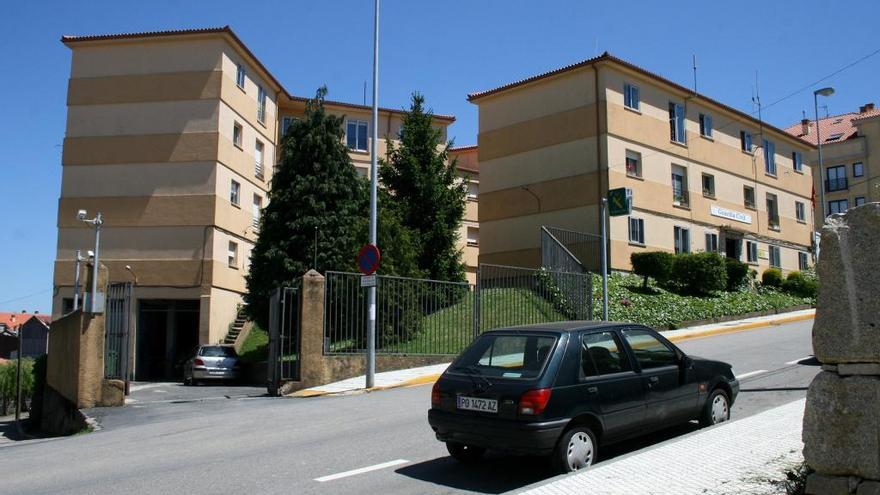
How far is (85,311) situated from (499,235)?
22484mm

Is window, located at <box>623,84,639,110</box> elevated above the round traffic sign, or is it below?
above

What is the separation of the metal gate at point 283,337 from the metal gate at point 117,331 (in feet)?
11.0

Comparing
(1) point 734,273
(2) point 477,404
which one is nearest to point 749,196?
(1) point 734,273

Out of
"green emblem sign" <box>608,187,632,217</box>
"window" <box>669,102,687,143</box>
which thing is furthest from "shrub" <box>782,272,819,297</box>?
"green emblem sign" <box>608,187,632,217</box>

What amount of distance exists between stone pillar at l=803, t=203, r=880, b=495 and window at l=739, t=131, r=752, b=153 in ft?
121

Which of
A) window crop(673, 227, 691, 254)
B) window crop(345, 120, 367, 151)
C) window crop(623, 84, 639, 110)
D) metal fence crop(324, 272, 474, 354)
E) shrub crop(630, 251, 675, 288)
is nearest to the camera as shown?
metal fence crop(324, 272, 474, 354)

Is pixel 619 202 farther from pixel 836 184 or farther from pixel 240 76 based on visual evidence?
pixel 836 184

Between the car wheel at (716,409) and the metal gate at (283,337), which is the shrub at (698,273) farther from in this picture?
the car wheel at (716,409)

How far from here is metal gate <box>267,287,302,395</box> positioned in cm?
1633

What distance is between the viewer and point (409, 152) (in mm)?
29719

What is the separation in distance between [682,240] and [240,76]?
22.5m

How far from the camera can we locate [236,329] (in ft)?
107

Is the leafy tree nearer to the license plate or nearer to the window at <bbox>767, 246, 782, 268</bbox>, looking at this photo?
the window at <bbox>767, 246, 782, 268</bbox>

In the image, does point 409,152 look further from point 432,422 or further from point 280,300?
point 432,422
